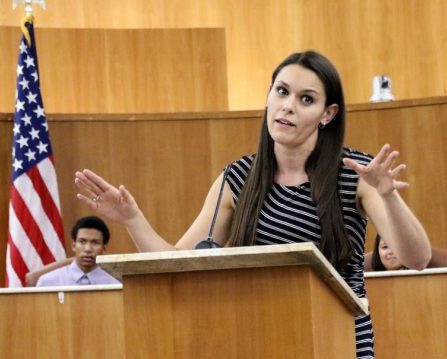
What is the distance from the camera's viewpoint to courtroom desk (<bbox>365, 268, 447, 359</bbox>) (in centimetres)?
437

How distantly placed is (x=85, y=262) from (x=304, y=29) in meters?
3.02

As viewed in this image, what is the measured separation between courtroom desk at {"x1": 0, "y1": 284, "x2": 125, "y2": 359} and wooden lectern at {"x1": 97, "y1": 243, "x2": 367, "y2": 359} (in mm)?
2641

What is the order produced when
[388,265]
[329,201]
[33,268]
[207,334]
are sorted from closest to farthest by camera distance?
[207,334], [329,201], [388,265], [33,268]

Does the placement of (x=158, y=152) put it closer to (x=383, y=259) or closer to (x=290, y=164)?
(x=383, y=259)

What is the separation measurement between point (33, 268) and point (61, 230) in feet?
0.93

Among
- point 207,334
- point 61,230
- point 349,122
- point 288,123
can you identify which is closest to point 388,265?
point 349,122

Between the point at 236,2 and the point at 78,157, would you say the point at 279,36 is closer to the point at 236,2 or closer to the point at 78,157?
the point at 236,2

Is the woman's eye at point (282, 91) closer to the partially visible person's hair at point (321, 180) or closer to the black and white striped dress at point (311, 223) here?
the partially visible person's hair at point (321, 180)

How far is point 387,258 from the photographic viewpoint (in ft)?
17.1

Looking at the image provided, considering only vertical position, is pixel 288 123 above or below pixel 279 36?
below

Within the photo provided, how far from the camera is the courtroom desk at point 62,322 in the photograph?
4586 mm

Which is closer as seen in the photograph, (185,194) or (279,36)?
(185,194)

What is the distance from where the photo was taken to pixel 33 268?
6336 mm

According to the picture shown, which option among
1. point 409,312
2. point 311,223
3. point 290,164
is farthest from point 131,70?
point 311,223
